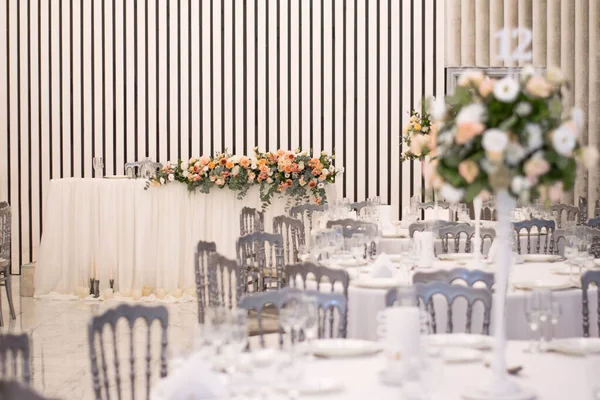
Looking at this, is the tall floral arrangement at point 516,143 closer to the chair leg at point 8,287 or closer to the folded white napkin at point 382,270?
the folded white napkin at point 382,270

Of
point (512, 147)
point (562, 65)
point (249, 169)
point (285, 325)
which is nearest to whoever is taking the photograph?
point (512, 147)

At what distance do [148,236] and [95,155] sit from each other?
3.26m

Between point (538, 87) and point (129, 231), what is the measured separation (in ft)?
23.1

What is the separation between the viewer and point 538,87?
2.95m

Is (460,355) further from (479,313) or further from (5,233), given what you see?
(5,233)

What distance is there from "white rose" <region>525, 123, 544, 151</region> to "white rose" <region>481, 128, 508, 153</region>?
72mm

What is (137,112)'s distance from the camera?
40.7ft

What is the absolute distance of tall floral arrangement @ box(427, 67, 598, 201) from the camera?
9.53 feet

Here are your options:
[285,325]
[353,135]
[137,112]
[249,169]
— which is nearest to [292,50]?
[353,135]

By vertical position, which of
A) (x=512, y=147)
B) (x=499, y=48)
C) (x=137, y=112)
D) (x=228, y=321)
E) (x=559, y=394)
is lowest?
(x=559, y=394)

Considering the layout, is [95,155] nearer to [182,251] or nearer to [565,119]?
[182,251]

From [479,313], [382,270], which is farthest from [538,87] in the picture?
[382,270]

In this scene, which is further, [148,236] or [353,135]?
[353,135]

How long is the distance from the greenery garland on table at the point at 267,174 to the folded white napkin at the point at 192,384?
623 centimetres
